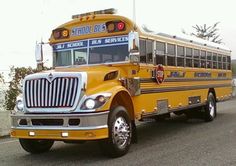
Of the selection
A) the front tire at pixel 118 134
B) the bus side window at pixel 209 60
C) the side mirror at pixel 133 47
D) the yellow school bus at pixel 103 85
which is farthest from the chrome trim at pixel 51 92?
the bus side window at pixel 209 60

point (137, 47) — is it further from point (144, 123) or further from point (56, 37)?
point (144, 123)

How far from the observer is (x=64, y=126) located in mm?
7570

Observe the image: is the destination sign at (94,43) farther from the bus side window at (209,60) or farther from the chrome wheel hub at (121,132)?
the bus side window at (209,60)

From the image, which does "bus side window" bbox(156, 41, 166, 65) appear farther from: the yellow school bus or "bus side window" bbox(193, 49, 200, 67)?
"bus side window" bbox(193, 49, 200, 67)

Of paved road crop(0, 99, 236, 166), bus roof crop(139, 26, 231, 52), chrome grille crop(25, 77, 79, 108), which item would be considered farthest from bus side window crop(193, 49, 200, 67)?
chrome grille crop(25, 77, 79, 108)

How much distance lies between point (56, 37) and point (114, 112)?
8.99ft

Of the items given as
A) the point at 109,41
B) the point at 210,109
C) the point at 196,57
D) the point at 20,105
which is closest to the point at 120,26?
the point at 109,41

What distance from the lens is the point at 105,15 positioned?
9.19 metres

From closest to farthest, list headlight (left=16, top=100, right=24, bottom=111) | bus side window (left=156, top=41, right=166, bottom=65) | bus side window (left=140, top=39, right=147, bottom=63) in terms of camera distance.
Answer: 1. headlight (left=16, top=100, right=24, bottom=111)
2. bus side window (left=140, top=39, right=147, bottom=63)
3. bus side window (left=156, top=41, right=166, bottom=65)

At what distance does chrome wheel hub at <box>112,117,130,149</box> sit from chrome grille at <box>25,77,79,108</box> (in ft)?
3.04

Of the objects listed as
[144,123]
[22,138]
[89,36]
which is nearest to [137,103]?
[89,36]

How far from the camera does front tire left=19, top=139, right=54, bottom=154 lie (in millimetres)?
8523

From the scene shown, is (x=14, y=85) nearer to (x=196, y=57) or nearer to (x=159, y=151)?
(x=196, y=57)

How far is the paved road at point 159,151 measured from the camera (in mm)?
7613
